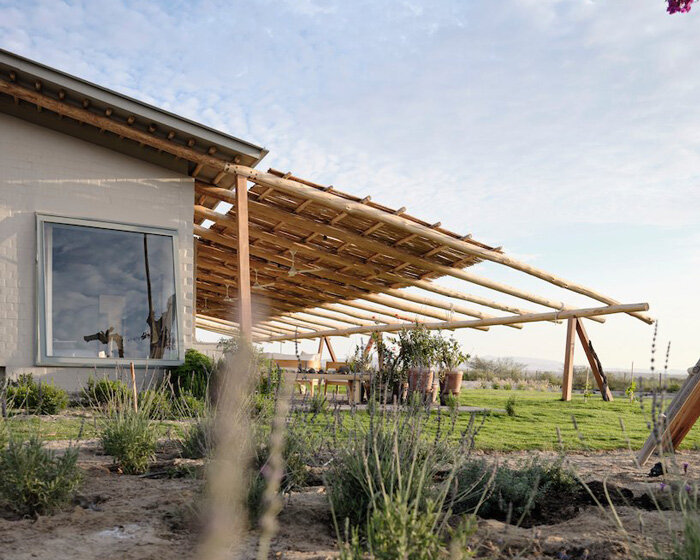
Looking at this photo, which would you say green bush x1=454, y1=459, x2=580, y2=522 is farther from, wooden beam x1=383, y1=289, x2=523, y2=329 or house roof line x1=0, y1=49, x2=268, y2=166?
wooden beam x1=383, y1=289, x2=523, y2=329

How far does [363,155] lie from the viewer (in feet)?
28.2

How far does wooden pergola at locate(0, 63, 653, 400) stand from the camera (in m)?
8.74

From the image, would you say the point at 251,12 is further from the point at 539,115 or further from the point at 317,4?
the point at 539,115

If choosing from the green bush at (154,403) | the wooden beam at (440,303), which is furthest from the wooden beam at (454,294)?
the green bush at (154,403)

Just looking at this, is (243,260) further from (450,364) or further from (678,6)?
(678,6)

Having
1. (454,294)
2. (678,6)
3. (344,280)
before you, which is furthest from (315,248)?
(678,6)

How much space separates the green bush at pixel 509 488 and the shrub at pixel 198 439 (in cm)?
143

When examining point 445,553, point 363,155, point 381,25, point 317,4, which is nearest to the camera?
point 445,553

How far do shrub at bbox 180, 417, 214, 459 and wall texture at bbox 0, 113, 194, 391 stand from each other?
4.93 meters

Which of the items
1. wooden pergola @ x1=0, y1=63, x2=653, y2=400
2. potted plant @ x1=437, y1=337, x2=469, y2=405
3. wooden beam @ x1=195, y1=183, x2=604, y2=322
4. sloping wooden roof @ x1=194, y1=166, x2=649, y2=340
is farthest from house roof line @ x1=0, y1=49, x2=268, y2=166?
potted plant @ x1=437, y1=337, x2=469, y2=405

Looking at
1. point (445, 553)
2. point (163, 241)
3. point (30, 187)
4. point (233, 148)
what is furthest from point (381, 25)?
point (445, 553)

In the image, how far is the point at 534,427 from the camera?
24.3 feet

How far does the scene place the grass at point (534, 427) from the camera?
17.8ft

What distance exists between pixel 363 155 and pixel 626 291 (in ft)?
21.6
